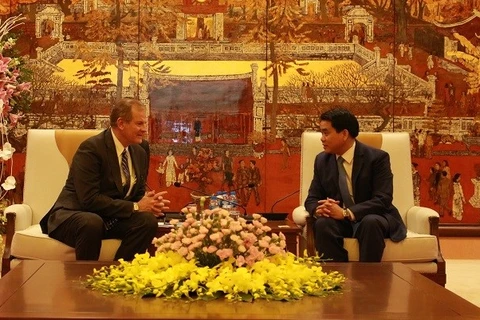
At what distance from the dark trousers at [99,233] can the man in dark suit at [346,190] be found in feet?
3.34

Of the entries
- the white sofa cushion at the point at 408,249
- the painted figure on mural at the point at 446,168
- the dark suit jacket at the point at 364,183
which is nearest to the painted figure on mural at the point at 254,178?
the painted figure on mural at the point at 446,168

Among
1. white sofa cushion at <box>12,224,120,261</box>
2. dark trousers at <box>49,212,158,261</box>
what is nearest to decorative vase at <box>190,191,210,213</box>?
dark trousers at <box>49,212,158,261</box>

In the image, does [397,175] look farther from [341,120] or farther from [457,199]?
Answer: [457,199]

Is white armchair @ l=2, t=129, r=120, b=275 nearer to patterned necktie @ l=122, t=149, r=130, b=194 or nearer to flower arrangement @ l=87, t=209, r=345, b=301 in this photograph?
patterned necktie @ l=122, t=149, r=130, b=194

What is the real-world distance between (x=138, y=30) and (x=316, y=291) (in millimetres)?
4787

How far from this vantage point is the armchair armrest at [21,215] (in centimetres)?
518

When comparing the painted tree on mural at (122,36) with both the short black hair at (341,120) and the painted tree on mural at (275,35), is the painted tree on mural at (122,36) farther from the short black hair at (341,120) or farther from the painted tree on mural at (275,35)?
the short black hair at (341,120)

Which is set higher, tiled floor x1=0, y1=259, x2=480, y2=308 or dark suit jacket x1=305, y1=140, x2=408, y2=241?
dark suit jacket x1=305, y1=140, x2=408, y2=241

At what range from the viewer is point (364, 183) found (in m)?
5.38

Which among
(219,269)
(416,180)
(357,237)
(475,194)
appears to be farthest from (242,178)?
(219,269)

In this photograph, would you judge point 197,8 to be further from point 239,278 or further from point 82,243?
point 239,278

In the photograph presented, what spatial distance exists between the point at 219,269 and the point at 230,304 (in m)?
0.18

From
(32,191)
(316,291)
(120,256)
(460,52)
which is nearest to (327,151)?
(120,256)

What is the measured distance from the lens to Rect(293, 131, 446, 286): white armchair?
5.09 meters
